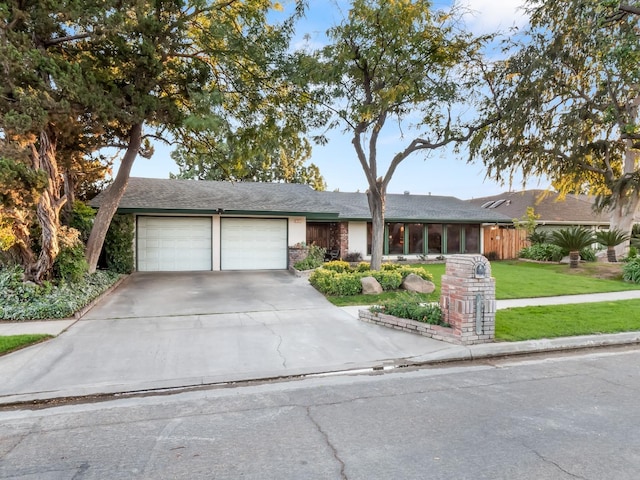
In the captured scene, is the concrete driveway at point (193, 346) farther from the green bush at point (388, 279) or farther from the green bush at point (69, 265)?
the green bush at point (388, 279)

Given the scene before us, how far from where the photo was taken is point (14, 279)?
847 cm

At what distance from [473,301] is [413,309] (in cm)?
124

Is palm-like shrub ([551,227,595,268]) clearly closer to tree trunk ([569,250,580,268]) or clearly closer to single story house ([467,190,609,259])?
tree trunk ([569,250,580,268])

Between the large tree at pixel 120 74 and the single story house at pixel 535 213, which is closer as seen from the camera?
the large tree at pixel 120 74

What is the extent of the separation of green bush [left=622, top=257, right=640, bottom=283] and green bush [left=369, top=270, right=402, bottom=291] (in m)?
8.35

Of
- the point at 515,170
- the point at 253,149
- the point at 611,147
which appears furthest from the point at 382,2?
the point at 611,147

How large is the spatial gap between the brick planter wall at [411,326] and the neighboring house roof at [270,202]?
28.4 feet

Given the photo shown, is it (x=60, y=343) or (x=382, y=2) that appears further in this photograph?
(x=382, y=2)

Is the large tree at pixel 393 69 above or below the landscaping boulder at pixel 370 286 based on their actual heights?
above

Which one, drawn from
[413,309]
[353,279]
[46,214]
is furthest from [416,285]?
[46,214]

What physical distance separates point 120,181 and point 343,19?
7592 millimetres

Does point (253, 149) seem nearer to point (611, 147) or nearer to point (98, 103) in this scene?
point (98, 103)

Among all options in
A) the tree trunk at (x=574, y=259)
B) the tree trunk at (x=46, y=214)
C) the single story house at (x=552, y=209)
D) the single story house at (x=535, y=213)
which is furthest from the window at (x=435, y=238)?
the tree trunk at (x=46, y=214)

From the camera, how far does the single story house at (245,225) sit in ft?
48.5
